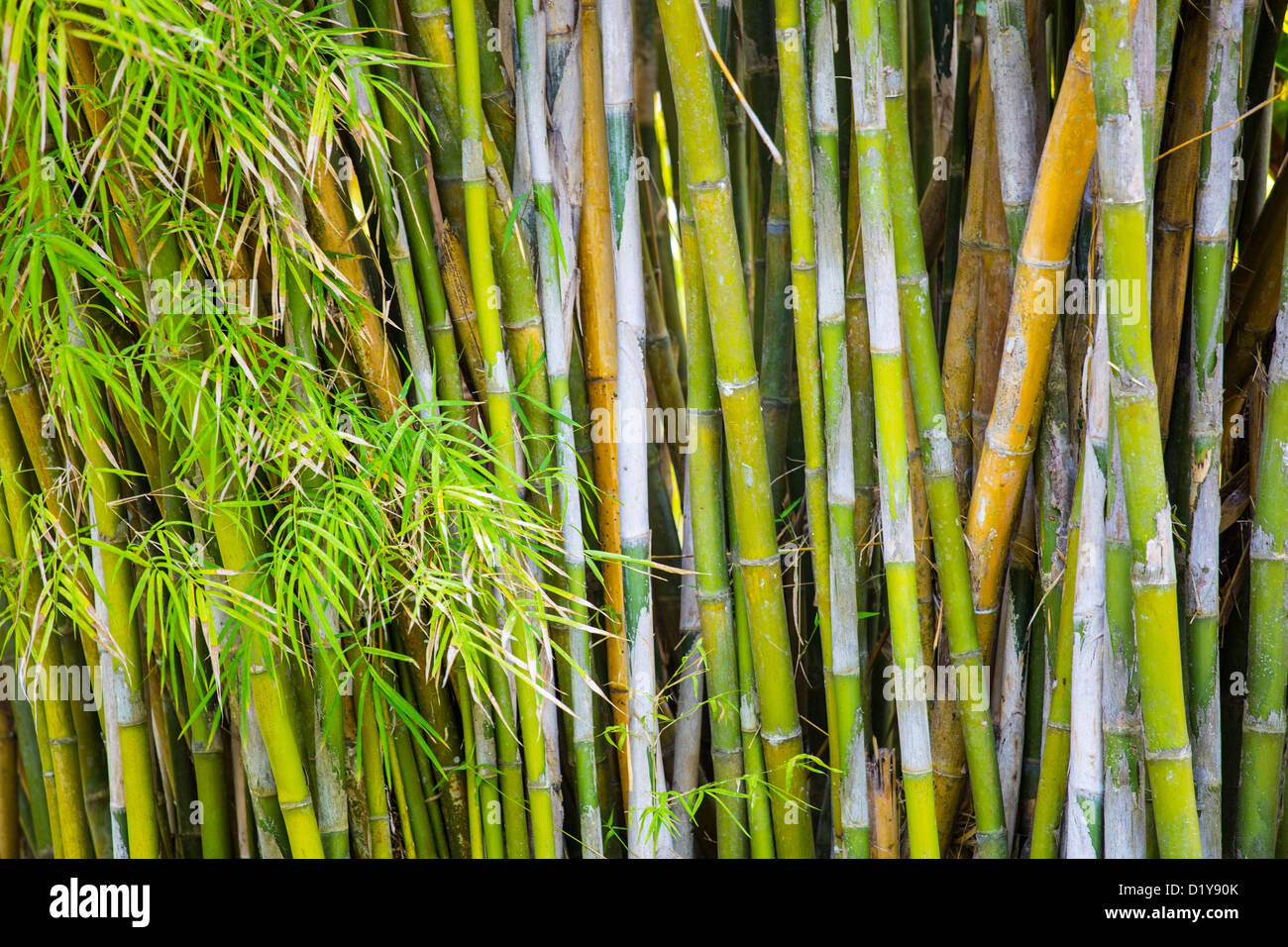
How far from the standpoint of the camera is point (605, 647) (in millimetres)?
1283

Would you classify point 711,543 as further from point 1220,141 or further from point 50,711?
point 50,711

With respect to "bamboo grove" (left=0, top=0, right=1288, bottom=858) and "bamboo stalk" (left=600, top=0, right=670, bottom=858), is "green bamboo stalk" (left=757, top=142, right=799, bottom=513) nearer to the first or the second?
"bamboo grove" (left=0, top=0, right=1288, bottom=858)

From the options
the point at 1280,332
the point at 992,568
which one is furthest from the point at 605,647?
the point at 1280,332

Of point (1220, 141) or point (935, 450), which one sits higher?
point (1220, 141)

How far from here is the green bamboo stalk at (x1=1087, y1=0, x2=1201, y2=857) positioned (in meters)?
0.91

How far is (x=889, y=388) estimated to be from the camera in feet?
3.56

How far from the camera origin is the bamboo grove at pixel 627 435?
1.00 m

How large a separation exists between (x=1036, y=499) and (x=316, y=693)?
92 cm

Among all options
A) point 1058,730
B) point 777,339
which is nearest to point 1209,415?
point 1058,730

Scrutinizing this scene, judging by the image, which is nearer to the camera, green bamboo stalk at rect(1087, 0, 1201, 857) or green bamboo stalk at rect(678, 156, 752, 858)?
green bamboo stalk at rect(1087, 0, 1201, 857)

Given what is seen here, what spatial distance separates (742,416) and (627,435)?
151 millimetres
